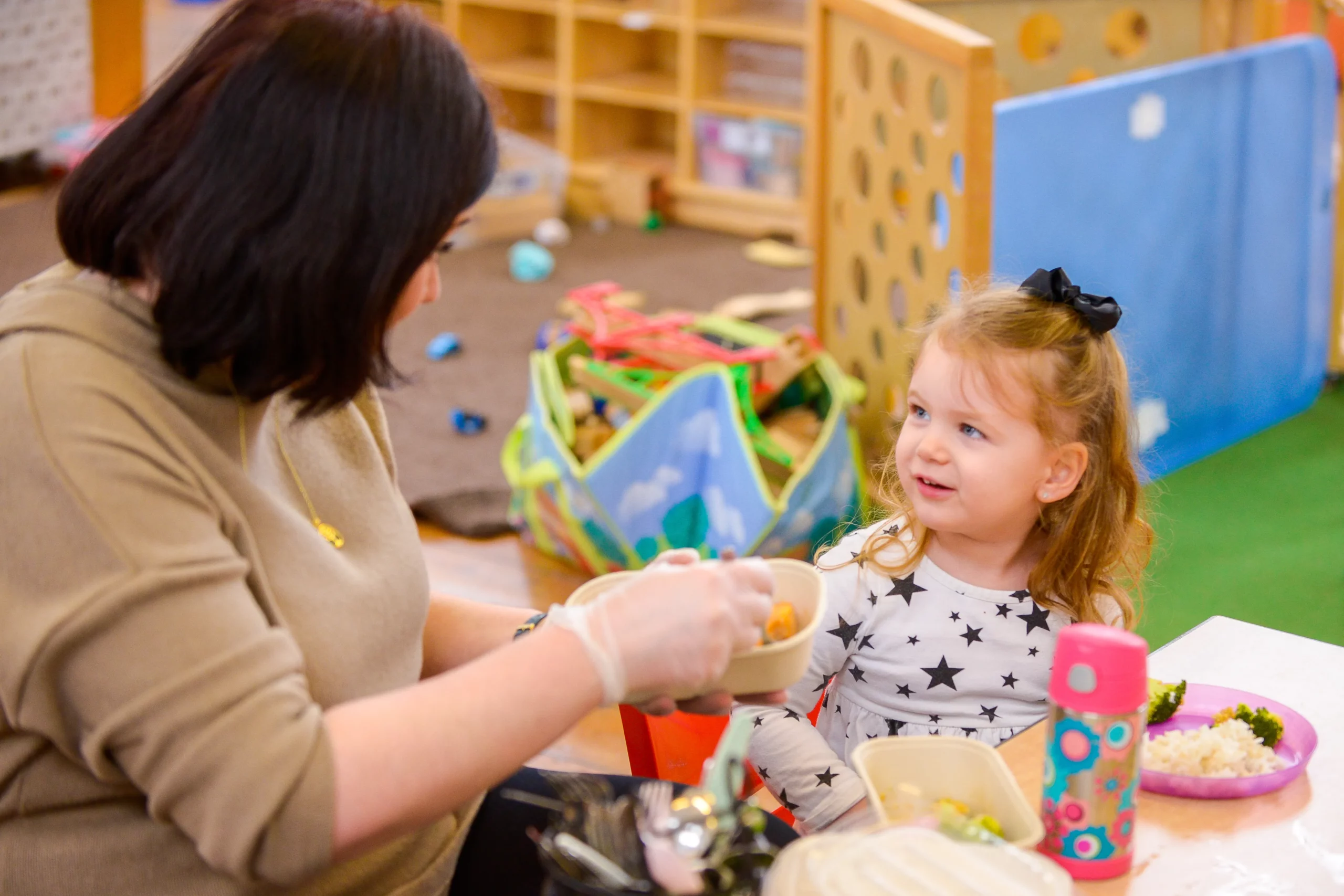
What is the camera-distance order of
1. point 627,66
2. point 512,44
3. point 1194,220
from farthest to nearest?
point 512,44
point 627,66
point 1194,220

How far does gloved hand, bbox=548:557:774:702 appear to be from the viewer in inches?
34.5

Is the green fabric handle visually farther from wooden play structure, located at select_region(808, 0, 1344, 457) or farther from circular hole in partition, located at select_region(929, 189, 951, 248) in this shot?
circular hole in partition, located at select_region(929, 189, 951, 248)

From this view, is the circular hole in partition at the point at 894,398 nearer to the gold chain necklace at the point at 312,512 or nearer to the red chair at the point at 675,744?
the red chair at the point at 675,744

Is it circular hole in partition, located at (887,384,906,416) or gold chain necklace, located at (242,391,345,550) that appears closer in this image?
gold chain necklace, located at (242,391,345,550)

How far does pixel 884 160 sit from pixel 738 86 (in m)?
2.17

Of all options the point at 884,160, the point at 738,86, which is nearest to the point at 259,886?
the point at 884,160

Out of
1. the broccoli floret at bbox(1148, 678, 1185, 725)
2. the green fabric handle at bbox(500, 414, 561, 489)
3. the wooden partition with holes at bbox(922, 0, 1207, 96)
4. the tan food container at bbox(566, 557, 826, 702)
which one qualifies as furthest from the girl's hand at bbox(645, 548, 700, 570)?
the wooden partition with holes at bbox(922, 0, 1207, 96)

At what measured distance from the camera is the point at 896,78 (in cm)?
273

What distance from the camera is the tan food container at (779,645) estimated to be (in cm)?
93

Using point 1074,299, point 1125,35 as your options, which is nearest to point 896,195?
point 1125,35

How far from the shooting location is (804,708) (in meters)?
1.31

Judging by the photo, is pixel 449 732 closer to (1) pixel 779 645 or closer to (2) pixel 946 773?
(1) pixel 779 645

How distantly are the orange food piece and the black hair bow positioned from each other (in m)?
0.48

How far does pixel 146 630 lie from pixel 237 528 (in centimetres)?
11
